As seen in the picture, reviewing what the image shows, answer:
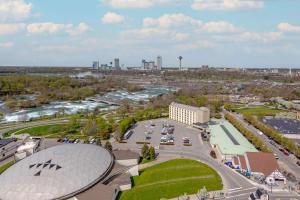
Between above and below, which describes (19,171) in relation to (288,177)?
above

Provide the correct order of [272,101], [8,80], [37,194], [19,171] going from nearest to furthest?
[37,194], [19,171], [272,101], [8,80]

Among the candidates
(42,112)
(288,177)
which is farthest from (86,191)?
(42,112)

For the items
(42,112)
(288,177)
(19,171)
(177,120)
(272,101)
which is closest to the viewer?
(19,171)

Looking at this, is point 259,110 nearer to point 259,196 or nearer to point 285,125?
point 285,125

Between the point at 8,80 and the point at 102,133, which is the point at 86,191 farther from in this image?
the point at 8,80

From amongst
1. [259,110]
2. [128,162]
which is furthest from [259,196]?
[259,110]

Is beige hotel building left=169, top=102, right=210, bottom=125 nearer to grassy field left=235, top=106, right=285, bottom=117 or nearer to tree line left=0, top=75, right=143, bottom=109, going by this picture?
grassy field left=235, top=106, right=285, bottom=117
